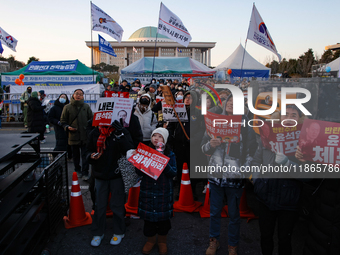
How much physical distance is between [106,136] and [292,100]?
2226mm

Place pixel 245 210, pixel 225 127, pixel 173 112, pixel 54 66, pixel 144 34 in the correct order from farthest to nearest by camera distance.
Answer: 1. pixel 144 34
2. pixel 54 66
3. pixel 173 112
4. pixel 245 210
5. pixel 225 127

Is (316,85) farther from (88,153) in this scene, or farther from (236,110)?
(88,153)

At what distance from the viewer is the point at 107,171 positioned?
10.6 ft

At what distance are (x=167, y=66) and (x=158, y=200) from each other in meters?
21.4

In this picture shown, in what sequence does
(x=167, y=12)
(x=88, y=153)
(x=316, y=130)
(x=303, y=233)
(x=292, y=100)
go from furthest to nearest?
(x=167, y=12) < (x=303, y=233) < (x=88, y=153) < (x=292, y=100) < (x=316, y=130)

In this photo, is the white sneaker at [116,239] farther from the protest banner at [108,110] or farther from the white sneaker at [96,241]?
the protest banner at [108,110]

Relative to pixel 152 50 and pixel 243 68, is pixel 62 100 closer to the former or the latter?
pixel 243 68

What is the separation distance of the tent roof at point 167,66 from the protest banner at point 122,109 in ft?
61.9

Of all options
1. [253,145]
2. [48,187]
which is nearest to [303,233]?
[253,145]

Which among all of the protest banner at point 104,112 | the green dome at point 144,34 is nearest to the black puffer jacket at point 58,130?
the protest banner at point 104,112

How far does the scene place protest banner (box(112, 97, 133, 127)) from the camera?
3145 millimetres

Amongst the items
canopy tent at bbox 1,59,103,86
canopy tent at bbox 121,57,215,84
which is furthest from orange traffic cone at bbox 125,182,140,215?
canopy tent at bbox 121,57,215,84

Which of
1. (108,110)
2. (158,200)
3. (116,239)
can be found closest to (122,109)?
(108,110)

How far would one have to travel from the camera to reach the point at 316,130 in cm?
214
